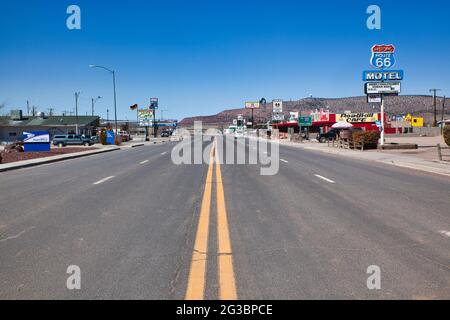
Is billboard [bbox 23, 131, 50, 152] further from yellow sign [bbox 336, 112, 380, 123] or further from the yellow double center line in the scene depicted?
yellow sign [bbox 336, 112, 380, 123]

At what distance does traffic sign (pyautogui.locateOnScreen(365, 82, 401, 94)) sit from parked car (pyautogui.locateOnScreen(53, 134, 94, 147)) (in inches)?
1464

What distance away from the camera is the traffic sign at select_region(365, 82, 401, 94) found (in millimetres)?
35250

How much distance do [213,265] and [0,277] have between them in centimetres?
256

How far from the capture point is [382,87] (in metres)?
35.3

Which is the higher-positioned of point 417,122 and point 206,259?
point 417,122

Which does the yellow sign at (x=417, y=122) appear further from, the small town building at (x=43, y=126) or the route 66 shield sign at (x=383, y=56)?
the small town building at (x=43, y=126)

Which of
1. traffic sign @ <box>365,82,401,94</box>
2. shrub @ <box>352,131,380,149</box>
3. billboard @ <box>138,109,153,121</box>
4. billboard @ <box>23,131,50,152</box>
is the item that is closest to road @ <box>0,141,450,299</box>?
shrub @ <box>352,131,380,149</box>

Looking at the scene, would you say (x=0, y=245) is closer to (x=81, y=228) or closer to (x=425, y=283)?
(x=81, y=228)

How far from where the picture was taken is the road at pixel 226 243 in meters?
4.38

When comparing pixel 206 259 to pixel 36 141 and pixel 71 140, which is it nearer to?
pixel 36 141

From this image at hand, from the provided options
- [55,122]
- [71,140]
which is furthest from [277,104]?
[71,140]

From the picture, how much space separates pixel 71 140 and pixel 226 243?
53.3 metres
